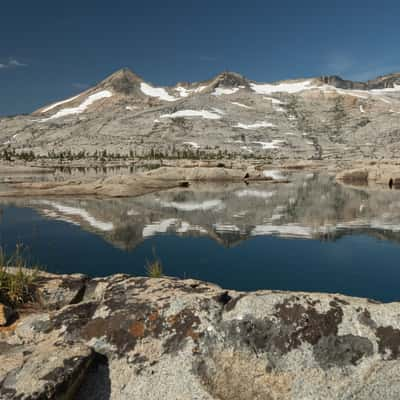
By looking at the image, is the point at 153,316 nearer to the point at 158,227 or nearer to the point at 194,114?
the point at 158,227

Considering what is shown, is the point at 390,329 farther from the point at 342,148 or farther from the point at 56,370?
the point at 342,148

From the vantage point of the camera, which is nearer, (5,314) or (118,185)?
(5,314)

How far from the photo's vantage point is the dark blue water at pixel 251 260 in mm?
11305

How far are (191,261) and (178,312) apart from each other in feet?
26.6

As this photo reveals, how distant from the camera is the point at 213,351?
197 inches

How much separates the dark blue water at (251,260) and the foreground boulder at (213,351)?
18.2 ft

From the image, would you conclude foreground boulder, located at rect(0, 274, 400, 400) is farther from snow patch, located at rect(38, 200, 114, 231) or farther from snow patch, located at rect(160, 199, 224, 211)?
snow patch, located at rect(160, 199, 224, 211)

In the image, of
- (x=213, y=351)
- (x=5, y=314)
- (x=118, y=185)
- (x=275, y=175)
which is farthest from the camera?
(x=275, y=175)

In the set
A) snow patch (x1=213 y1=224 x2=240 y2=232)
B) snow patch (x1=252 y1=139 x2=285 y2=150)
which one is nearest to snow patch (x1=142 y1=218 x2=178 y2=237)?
snow patch (x1=213 y1=224 x2=240 y2=232)

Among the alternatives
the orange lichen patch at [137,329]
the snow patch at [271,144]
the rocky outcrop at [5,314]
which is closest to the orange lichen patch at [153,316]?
the orange lichen patch at [137,329]

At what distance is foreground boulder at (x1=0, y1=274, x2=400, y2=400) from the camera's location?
448cm

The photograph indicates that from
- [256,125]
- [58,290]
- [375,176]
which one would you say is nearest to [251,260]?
[58,290]

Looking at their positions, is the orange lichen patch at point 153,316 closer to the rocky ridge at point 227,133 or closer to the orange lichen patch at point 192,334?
the orange lichen patch at point 192,334

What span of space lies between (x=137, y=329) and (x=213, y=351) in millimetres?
1190
